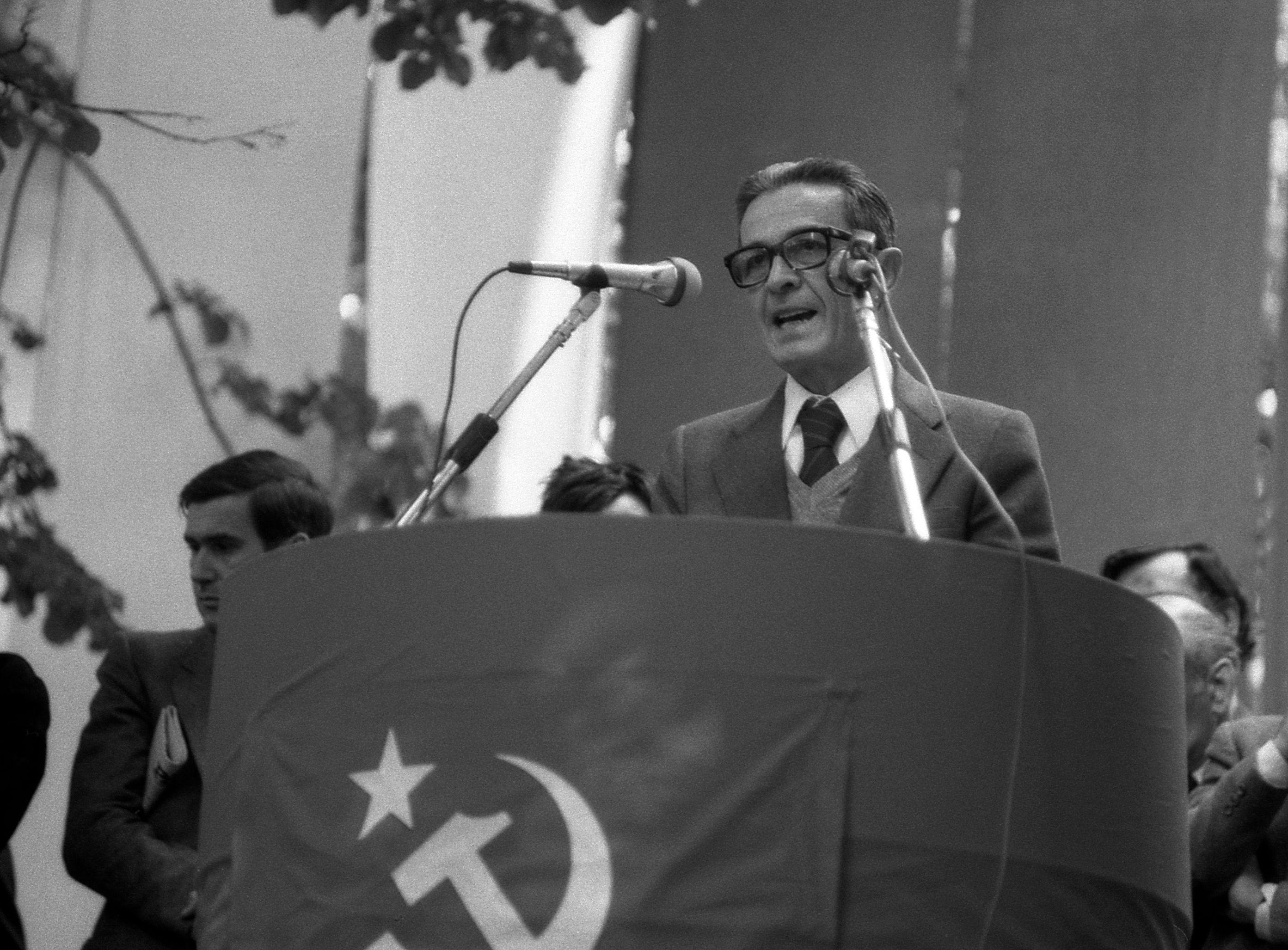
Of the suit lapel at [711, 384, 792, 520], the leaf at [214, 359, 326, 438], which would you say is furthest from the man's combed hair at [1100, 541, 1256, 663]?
the leaf at [214, 359, 326, 438]

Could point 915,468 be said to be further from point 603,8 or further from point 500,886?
point 603,8

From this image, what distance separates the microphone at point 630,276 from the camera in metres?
3.19

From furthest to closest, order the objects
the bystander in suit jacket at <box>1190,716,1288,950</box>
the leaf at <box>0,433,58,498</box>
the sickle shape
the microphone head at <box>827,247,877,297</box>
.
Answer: the leaf at <box>0,433,58,498</box>
the bystander in suit jacket at <box>1190,716,1288,950</box>
the microphone head at <box>827,247,877,297</box>
the sickle shape

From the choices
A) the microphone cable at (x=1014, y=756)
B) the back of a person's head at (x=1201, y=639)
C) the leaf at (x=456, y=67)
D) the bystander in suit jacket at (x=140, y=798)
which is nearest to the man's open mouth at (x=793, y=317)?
the microphone cable at (x=1014, y=756)

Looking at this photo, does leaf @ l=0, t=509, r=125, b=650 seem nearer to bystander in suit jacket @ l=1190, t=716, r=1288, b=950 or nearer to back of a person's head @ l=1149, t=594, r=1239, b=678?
back of a person's head @ l=1149, t=594, r=1239, b=678

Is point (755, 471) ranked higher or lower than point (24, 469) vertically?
higher

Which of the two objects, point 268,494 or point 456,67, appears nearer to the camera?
point 268,494

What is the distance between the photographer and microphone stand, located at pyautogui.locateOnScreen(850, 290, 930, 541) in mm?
2594

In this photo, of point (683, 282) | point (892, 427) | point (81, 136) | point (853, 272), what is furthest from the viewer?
point (81, 136)

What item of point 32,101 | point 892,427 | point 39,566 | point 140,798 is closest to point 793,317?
point 892,427

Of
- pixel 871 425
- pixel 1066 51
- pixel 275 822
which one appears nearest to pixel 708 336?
pixel 1066 51

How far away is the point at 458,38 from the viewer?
17.1 ft

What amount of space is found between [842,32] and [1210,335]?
7.12 feet

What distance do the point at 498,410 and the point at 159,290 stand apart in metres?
3.79
